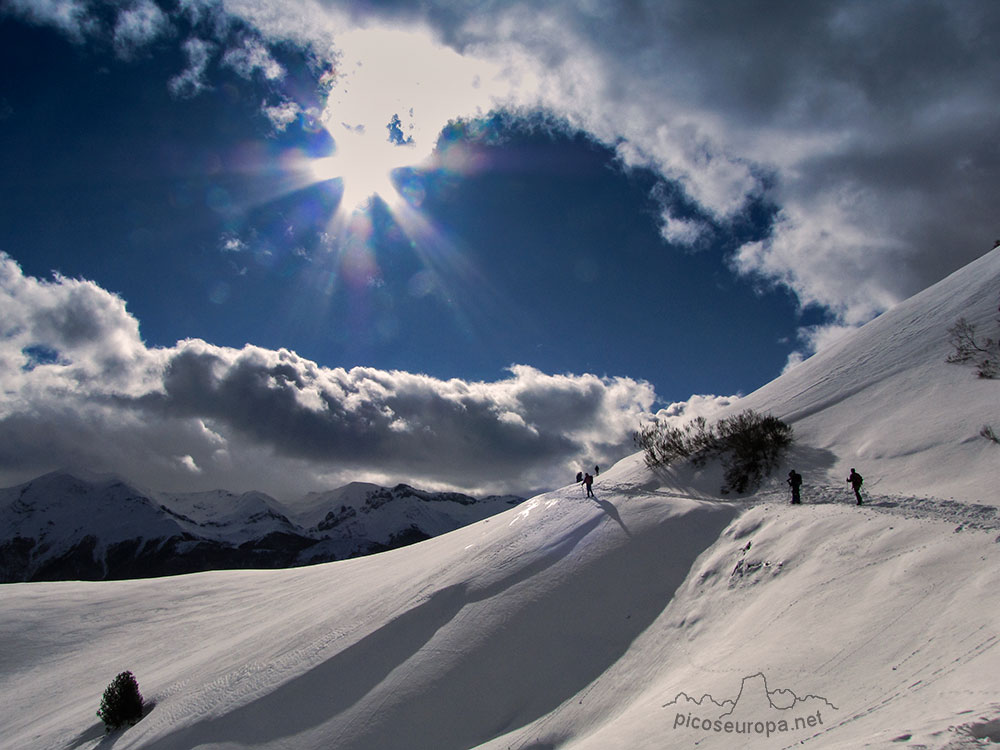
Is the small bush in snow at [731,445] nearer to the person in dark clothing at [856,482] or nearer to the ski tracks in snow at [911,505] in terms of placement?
the ski tracks in snow at [911,505]

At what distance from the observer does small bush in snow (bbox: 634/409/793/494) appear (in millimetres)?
21750

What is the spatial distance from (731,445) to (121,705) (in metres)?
24.6

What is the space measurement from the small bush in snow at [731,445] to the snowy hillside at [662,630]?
85 cm

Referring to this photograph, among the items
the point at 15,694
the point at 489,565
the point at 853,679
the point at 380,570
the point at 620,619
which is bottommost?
the point at 853,679

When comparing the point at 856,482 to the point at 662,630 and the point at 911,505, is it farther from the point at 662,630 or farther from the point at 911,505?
the point at 662,630

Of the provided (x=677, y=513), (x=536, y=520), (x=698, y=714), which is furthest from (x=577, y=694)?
(x=536, y=520)

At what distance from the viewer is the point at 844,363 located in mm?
30031

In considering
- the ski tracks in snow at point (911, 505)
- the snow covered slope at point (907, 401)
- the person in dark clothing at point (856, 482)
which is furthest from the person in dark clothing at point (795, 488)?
the snow covered slope at point (907, 401)

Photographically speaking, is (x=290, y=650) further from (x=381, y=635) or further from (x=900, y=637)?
(x=900, y=637)

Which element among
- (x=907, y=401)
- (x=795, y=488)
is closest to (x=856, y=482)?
(x=795, y=488)

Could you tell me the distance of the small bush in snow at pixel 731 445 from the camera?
21750mm

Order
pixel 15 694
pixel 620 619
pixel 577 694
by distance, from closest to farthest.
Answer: pixel 577 694
pixel 620 619
pixel 15 694

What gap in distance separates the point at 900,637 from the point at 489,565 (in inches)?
497

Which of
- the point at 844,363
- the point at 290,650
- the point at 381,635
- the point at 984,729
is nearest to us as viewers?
the point at 984,729
